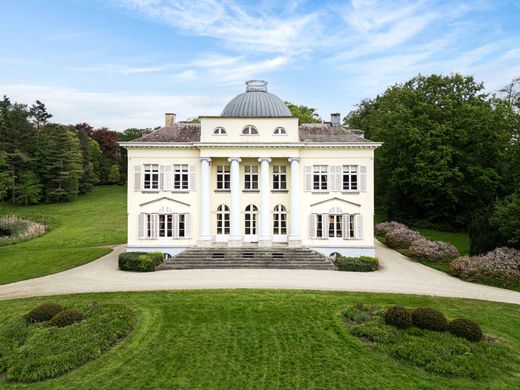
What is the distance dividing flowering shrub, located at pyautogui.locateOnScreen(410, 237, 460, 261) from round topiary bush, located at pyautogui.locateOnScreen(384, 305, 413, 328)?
16.5 meters

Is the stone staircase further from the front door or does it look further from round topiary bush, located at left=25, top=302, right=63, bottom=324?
round topiary bush, located at left=25, top=302, right=63, bottom=324

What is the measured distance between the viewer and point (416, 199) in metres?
46.6

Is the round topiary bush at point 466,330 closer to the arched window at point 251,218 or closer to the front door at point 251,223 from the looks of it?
the front door at point 251,223

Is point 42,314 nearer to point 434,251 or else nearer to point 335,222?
point 335,222

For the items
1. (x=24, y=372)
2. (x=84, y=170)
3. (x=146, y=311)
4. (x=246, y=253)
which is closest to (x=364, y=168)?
(x=246, y=253)

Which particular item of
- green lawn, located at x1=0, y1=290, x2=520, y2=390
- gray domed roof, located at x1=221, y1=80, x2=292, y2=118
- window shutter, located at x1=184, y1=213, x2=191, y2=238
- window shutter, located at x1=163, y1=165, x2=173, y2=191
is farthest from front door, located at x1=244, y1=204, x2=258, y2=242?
green lawn, located at x1=0, y1=290, x2=520, y2=390

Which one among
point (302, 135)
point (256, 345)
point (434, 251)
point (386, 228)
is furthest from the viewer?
point (386, 228)

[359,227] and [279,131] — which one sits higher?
[279,131]

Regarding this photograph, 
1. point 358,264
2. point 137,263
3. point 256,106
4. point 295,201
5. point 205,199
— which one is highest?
point 256,106

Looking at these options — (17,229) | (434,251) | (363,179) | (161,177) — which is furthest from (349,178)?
(17,229)

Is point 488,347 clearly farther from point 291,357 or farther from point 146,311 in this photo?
point 146,311

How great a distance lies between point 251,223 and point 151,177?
879cm

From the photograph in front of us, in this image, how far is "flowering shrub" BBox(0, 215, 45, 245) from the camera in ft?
136

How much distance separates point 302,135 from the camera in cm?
3309
